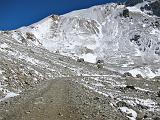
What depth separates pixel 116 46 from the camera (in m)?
192

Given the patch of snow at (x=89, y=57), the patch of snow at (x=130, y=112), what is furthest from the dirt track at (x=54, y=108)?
the patch of snow at (x=89, y=57)

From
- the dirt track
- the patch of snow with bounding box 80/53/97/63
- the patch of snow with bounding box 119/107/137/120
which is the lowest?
the patch of snow with bounding box 80/53/97/63

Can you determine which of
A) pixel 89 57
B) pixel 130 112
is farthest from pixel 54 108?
pixel 89 57

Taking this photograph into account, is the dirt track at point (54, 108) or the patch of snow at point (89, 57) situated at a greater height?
the dirt track at point (54, 108)

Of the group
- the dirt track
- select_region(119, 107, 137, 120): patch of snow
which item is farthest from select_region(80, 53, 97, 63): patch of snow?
select_region(119, 107, 137, 120): patch of snow

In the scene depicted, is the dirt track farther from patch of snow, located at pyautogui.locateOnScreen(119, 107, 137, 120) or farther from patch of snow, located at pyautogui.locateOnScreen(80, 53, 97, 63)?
patch of snow, located at pyautogui.locateOnScreen(80, 53, 97, 63)

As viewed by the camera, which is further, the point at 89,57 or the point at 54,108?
the point at 89,57

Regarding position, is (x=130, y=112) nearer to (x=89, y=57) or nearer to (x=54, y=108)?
(x=54, y=108)

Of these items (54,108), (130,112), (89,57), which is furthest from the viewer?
(89,57)

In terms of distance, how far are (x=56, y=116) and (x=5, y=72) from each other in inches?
853

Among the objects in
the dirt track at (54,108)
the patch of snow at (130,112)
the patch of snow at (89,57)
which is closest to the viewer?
the dirt track at (54,108)

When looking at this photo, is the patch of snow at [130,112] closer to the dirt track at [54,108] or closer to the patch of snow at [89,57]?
the dirt track at [54,108]

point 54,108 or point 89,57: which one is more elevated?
point 54,108

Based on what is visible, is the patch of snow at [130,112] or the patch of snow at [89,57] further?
the patch of snow at [89,57]
